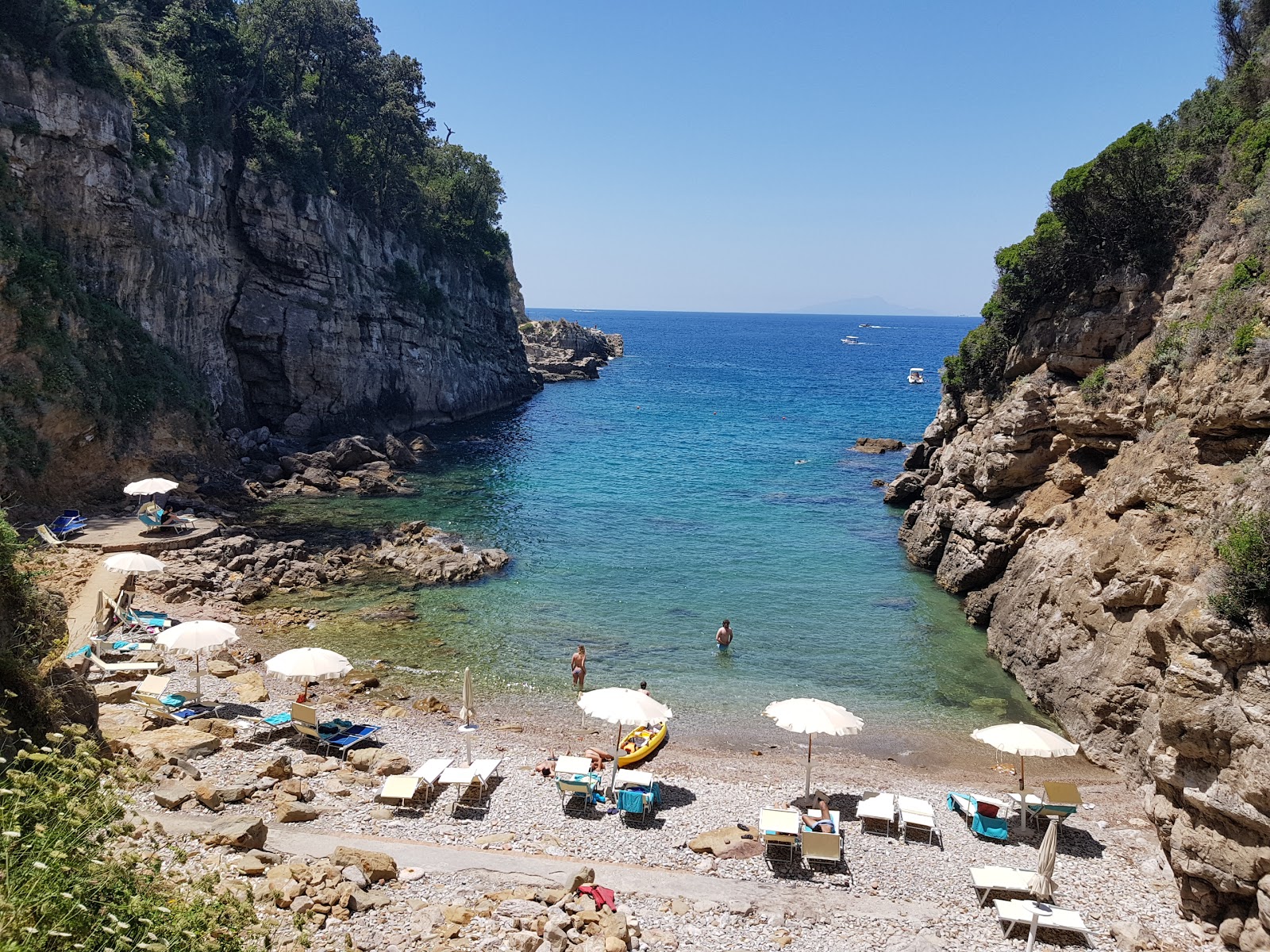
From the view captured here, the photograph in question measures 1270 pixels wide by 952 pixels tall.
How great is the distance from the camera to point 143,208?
35469mm

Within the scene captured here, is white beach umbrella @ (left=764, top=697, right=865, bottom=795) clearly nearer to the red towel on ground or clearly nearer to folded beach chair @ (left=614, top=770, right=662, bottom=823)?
folded beach chair @ (left=614, top=770, right=662, bottom=823)

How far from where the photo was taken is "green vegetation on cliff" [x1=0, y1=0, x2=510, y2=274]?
111 ft

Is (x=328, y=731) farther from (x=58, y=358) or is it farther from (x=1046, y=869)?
(x=58, y=358)

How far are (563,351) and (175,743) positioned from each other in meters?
Result: 94.0

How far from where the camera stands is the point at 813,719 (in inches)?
585

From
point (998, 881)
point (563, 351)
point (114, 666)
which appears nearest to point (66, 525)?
point (114, 666)

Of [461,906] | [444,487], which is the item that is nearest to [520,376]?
[444,487]

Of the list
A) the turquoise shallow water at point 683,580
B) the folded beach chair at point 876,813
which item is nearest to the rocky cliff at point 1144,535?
the turquoise shallow water at point 683,580

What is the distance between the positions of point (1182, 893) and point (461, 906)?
1053 centimetres

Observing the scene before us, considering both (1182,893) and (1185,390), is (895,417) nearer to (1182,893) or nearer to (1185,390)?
(1185,390)

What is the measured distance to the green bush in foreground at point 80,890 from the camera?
5.95 meters

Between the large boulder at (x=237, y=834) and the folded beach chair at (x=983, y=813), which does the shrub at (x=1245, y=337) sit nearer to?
the folded beach chair at (x=983, y=813)

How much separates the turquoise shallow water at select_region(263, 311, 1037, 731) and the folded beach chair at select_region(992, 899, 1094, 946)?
26.7 feet

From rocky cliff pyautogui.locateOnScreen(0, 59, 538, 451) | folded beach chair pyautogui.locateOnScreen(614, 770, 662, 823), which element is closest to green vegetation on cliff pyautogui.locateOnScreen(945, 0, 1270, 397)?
folded beach chair pyautogui.locateOnScreen(614, 770, 662, 823)
